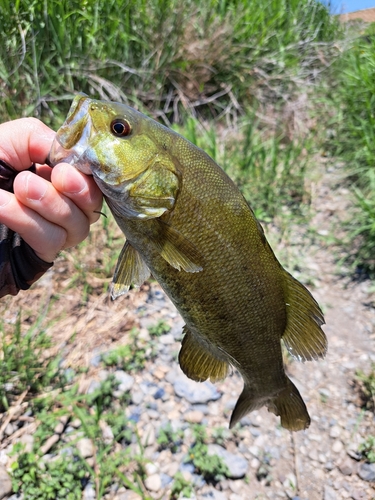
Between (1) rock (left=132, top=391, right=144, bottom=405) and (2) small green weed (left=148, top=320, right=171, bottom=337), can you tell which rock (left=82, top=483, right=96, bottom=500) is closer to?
(1) rock (left=132, top=391, right=144, bottom=405)

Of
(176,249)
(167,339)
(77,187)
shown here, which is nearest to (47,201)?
(77,187)

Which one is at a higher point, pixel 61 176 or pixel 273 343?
pixel 61 176

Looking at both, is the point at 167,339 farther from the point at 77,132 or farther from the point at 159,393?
the point at 77,132

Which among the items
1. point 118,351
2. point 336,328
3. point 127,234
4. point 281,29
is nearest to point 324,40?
point 281,29

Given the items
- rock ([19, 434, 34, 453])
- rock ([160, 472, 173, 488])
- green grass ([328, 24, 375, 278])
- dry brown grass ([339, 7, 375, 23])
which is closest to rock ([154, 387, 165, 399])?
rock ([160, 472, 173, 488])

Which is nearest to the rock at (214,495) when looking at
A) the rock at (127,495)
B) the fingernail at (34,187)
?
the rock at (127,495)

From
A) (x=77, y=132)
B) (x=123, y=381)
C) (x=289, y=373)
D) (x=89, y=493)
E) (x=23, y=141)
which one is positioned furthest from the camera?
(x=289, y=373)

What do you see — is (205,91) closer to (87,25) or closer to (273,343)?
(87,25)
